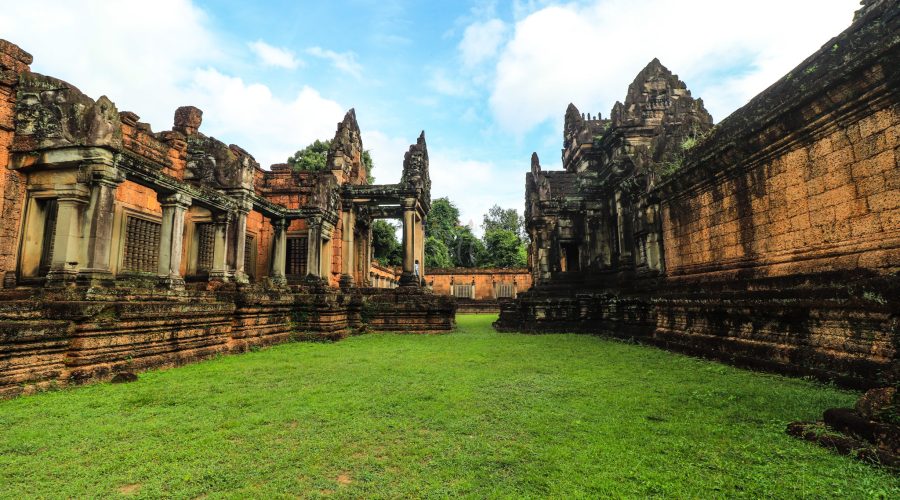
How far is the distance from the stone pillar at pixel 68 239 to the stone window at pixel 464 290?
31.6 meters

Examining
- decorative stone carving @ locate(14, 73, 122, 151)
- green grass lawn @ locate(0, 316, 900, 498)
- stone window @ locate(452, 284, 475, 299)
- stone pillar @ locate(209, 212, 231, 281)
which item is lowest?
green grass lawn @ locate(0, 316, 900, 498)

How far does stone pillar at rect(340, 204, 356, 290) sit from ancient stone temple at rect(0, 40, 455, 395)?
6.28 feet

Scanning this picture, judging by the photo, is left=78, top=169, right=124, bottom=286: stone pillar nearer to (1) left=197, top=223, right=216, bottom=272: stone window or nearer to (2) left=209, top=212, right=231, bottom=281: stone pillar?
(2) left=209, top=212, right=231, bottom=281: stone pillar

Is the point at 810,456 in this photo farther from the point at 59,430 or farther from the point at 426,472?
the point at 59,430

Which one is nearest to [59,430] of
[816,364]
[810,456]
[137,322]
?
[137,322]

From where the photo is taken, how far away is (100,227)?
6082 mm

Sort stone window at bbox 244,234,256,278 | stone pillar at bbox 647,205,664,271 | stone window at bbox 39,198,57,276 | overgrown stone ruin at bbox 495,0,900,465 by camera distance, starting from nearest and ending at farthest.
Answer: overgrown stone ruin at bbox 495,0,900,465 → stone window at bbox 39,198,57,276 → stone pillar at bbox 647,205,664,271 → stone window at bbox 244,234,256,278

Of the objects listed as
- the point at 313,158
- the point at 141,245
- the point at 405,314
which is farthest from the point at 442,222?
the point at 141,245

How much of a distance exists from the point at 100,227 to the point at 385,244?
93.2ft

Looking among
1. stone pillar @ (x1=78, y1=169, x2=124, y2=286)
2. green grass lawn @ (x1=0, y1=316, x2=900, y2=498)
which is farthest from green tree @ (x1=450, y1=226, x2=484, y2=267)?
green grass lawn @ (x1=0, y1=316, x2=900, y2=498)

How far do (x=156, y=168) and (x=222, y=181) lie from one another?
7.98 ft

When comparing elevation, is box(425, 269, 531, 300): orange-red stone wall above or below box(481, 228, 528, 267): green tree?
below

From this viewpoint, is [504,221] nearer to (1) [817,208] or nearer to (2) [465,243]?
(2) [465,243]

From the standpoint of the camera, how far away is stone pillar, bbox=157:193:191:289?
308 inches
